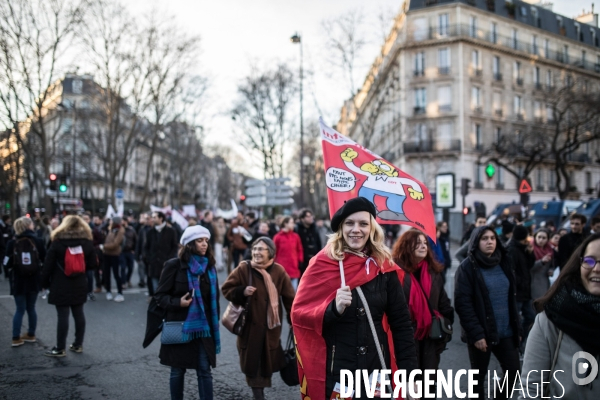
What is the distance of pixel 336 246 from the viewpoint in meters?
3.22

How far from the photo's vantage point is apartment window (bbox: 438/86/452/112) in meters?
45.1

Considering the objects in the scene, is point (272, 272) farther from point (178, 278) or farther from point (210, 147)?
point (210, 147)

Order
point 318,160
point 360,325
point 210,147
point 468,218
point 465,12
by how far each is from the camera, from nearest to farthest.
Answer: point 360,325 < point 468,218 < point 465,12 < point 318,160 < point 210,147

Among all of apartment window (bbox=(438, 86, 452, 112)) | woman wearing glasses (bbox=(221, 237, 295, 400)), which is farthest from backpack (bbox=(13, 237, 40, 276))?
apartment window (bbox=(438, 86, 452, 112))

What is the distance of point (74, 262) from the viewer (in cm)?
701

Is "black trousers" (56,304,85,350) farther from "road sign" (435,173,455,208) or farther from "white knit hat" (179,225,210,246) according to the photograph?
"road sign" (435,173,455,208)

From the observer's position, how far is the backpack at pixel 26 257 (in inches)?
296

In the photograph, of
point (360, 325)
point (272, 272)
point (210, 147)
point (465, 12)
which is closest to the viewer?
point (360, 325)

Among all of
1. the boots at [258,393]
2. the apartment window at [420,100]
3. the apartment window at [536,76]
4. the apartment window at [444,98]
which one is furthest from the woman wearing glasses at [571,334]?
the apartment window at [536,76]

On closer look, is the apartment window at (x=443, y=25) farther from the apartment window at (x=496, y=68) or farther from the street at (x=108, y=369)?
the street at (x=108, y=369)

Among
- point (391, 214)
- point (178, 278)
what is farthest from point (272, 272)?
point (391, 214)

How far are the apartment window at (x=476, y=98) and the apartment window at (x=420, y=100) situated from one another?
372 centimetres

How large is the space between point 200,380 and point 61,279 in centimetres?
308

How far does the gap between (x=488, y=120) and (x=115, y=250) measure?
40035 mm
